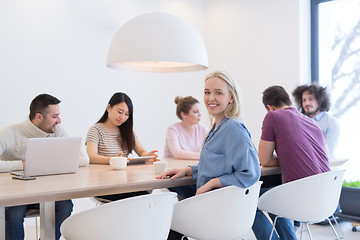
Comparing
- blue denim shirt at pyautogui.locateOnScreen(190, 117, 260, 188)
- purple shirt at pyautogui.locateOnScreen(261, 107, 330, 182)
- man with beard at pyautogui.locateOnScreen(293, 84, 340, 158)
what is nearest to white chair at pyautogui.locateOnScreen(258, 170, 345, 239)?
purple shirt at pyautogui.locateOnScreen(261, 107, 330, 182)

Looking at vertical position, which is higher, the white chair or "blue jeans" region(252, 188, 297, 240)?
the white chair

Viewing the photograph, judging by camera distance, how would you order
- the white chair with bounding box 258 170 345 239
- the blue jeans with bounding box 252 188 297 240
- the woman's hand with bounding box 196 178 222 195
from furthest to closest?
the blue jeans with bounding box 252 188 297 240 → the white chair with bounding box 258 170 345 239 → the woman's hand with bounding box 196 178 222 195

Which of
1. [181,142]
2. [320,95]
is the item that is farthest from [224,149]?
[320,95]

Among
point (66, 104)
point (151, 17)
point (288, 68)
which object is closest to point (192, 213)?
point (151, 17)

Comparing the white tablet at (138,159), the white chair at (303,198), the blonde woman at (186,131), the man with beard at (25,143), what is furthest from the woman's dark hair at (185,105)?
the white chair at (303,198)

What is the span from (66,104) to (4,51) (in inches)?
31.8

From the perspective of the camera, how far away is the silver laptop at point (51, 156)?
7.91 ft

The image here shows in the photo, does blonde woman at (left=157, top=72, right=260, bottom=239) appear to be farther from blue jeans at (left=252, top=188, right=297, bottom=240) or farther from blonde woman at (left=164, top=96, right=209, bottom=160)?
blonde woman at (left=164, top=96, right=209, bottom=160)

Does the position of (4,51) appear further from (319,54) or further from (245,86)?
(319,54)

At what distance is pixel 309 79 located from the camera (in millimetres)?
5242

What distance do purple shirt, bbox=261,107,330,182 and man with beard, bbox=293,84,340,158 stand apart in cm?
159

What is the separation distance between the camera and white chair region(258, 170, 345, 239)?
2.58 meters

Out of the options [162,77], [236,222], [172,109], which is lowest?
[236,222]

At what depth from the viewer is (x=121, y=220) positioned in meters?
1.83
